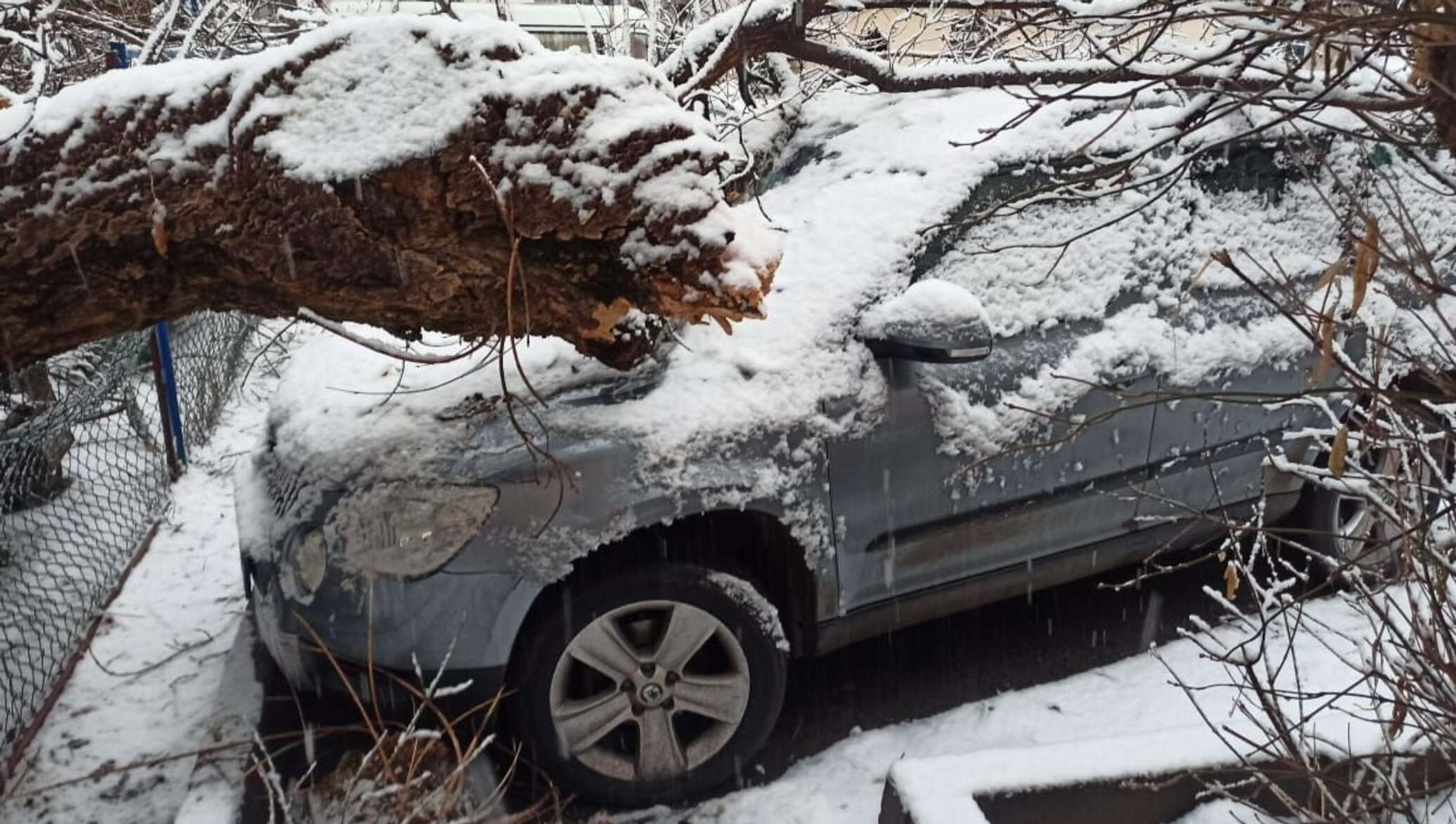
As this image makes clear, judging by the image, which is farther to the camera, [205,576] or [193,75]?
[205,576]

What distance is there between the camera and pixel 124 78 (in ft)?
7.98

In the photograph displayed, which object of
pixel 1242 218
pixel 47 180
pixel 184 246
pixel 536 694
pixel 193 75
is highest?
pixel 193 75

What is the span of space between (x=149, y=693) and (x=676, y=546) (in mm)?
2106

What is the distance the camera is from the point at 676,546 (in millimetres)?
2916

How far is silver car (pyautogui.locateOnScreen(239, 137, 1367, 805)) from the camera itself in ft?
8.73

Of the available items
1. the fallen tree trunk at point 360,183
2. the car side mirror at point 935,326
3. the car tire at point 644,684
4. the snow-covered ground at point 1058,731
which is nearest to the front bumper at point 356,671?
the car tire at point 644,684

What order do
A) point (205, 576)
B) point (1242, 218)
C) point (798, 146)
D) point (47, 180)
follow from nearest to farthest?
1. point (47, 180)
2. point (1242, 218)
3. point (798, 146)
4. point (205, 576)

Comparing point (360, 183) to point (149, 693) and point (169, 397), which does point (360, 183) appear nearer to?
point (149, 693)

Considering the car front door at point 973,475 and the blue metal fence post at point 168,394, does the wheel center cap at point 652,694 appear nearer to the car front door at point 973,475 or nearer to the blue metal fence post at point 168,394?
the car front door at point 973,475

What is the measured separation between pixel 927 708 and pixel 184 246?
101 inches

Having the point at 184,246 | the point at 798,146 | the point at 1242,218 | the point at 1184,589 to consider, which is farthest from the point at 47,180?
the point at 1184,589

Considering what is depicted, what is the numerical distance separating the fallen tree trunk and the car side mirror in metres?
0.47

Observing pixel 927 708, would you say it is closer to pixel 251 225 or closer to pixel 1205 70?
pixel 1205 70

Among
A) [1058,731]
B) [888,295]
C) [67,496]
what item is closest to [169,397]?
[67,496]
